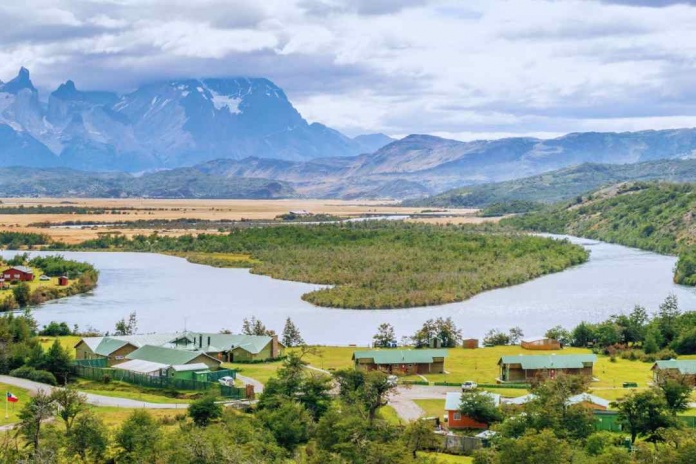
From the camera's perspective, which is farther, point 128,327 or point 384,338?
point 128,327

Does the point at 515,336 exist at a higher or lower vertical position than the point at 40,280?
higher

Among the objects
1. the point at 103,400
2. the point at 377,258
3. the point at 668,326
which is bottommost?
the point at 103,400

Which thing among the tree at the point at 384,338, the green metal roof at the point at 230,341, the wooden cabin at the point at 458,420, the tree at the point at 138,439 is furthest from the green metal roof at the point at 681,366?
the tree at the point at 138,439

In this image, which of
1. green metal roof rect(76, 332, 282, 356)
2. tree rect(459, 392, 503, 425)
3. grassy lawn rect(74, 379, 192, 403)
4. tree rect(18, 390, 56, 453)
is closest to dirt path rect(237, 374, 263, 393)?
grassy lawn rect(74, 379, 192, 403)

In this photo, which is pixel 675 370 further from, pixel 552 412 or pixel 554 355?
pixel 552 412

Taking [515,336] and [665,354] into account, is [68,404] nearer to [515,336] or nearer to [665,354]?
[515,336]

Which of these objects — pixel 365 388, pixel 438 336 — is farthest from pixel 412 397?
pixel 438 336

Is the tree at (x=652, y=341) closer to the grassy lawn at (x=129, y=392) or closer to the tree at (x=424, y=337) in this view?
the tree at (x=424, y=337)
